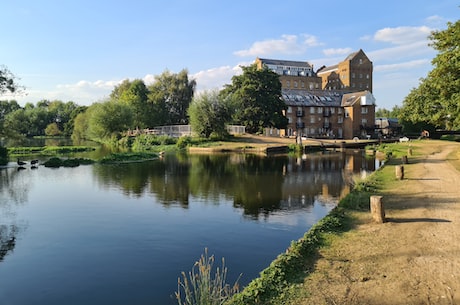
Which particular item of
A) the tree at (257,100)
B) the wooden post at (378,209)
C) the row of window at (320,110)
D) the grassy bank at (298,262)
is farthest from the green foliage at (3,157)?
the row of window at (320,110)

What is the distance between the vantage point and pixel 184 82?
79.2 meters

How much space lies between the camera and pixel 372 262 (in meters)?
8.34

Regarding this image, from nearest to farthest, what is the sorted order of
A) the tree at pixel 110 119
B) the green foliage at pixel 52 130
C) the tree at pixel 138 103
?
the tree at pixel 110 119 < the tree at pixel 138 103 < the green foliage at pixel 52 130

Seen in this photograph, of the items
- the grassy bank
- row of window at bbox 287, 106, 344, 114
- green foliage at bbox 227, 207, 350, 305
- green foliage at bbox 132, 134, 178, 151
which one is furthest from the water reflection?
row of window at bbox 287, 106, 344, 114

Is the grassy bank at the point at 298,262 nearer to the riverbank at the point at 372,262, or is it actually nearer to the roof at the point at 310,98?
the riverbank at the point at 372,262

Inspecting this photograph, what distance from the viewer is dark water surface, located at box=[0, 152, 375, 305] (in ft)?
29.8

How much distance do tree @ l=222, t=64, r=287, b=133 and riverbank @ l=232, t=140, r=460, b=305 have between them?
4859 cm

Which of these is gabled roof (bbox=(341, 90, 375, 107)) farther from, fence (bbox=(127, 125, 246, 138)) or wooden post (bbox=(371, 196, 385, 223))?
wooden post (bbox=(371, 196, 385, 223))

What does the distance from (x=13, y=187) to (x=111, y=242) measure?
1436 cm

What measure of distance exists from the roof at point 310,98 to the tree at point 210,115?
57.0 feet

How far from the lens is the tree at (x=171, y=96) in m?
78.2

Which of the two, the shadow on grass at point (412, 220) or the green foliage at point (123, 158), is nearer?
the shadow on grass at point (412, 220)

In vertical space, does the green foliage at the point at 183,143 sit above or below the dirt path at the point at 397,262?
above

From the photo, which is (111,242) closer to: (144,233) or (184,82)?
(144,233)
